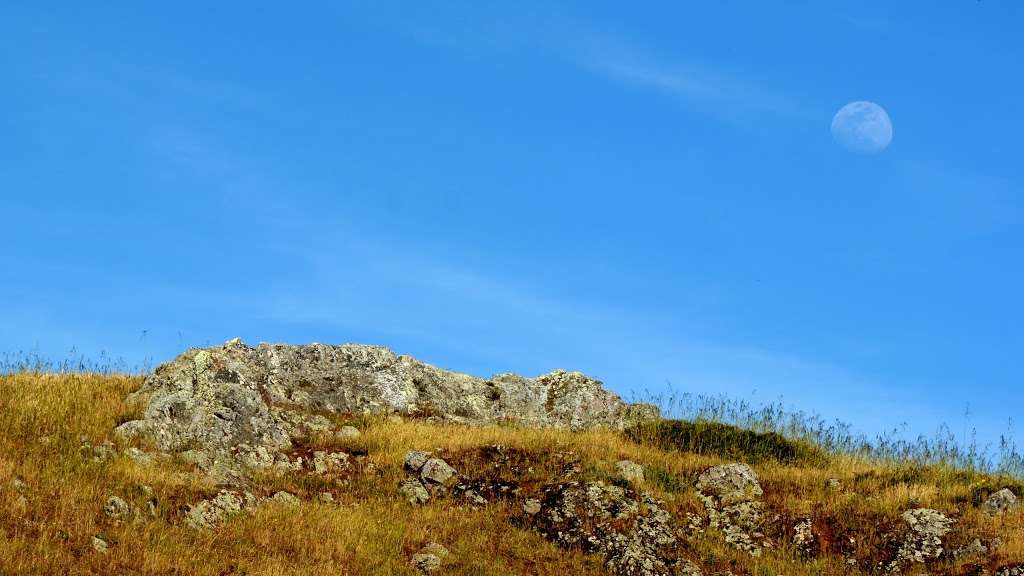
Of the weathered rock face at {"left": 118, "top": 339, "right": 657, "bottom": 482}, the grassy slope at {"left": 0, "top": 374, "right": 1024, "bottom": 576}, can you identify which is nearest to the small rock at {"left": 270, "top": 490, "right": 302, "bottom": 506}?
the grassy slope at {"left": 0, "top": 374, "right": 1024, "bottom": 576}

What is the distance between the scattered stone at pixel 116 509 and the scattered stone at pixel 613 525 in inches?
330

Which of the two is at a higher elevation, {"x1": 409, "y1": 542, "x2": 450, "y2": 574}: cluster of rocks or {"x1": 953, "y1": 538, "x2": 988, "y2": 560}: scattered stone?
{"x1": 953, "y1": 538, "x2": 988, "y2": 560}: scattered stone

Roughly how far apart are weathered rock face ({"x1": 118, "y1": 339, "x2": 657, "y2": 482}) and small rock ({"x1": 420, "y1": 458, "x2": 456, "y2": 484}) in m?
3.63

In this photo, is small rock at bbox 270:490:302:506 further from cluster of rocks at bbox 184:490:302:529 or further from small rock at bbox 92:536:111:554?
small rock at bbox 92:536:111:554

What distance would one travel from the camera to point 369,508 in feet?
67.3

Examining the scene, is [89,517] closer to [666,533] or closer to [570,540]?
[570,540]

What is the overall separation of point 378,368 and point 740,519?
12.6 meters

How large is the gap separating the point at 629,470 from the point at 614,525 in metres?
3.43

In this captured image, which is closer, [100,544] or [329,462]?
[100,544]

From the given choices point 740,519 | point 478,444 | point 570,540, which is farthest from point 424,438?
point 740,519

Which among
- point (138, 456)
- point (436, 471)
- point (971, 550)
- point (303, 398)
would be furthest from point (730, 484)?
point (138, 456)

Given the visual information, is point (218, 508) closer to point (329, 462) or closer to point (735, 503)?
point (329, 462)

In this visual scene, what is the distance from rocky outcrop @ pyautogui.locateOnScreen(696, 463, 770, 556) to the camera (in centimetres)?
2092

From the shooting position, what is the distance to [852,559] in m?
20.1
